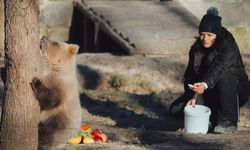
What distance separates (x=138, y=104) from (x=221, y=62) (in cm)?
205

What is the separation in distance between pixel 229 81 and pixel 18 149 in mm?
2537

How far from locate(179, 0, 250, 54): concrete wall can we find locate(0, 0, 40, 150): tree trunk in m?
7.61

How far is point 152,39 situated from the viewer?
412 inches

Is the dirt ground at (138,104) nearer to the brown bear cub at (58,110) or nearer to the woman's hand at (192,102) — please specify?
the brown bear cub at (58,110)

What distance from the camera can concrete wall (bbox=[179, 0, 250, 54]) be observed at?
12.3m

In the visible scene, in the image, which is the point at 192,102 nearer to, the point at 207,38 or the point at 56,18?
the point at 207,38

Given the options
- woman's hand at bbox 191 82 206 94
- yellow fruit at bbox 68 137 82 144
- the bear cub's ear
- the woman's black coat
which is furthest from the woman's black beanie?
yellow fruit at bbox 68 137 82 144

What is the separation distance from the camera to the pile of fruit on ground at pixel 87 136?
5853mm

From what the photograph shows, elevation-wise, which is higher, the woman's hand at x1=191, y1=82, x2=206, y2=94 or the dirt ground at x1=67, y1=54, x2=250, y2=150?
the woman's hand at x1=191, y1=82, x2=206, y2=94

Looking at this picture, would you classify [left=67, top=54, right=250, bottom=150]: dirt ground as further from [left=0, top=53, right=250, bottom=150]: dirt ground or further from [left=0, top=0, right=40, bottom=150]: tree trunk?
[left=0, top=0, right=40, bottom=150]: tree trunk

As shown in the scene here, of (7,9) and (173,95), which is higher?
(7,9)

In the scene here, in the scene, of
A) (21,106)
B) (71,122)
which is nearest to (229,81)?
(71,122)

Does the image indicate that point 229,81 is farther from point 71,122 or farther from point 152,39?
point 152,39

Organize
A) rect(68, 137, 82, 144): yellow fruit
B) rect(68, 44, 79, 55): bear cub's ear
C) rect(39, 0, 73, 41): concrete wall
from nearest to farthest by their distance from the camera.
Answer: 1. rect(68, 137, 82, 144): yellow fruit
2. rect(68, 44, 79, 55): bear cub's ear
3. rect(39, 0, 73, 41): concrete wall
